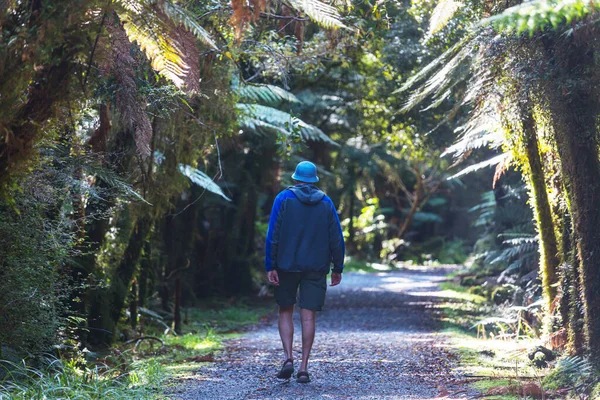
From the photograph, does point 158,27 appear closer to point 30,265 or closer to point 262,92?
point 30,265

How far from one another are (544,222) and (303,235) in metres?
2.81

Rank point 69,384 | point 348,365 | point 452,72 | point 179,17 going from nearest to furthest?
1. point 179,17
2. point 69,384
3. point 452,72
4. point 348,365

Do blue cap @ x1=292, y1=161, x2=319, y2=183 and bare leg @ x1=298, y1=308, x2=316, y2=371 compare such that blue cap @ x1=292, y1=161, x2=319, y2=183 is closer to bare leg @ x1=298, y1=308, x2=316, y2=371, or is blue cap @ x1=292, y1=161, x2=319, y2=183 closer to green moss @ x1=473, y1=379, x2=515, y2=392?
bare leg @ x1=298, y1=308, x2=316, y2=371

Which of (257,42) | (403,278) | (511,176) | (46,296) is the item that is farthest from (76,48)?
(403,278)

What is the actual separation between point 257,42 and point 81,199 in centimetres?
266

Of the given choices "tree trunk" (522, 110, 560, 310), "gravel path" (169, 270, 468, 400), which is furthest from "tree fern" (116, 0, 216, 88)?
"tree trunk" (522, 110, 560, 310)

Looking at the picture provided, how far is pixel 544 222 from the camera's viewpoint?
8.26 meters

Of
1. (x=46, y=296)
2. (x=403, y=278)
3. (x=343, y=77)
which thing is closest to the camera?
(x=46, y=296)

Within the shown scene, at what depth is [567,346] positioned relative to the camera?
705 centimetres

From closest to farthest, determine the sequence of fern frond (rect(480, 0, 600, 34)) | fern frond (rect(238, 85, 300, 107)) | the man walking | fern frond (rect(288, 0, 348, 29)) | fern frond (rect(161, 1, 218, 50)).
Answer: fern frond (rect(480, 0, 600, 34))
fern frond (rect(161, 1, 218, 50))
fern frond (rect(288, 0, 348, 29))
the man walking
fern frond (rect(238, 85, 300, 107))

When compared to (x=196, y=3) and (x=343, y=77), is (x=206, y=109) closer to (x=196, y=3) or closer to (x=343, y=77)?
(x=196, y=3)

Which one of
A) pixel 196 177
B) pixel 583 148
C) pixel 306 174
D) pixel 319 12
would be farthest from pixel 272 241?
pixel 196 177

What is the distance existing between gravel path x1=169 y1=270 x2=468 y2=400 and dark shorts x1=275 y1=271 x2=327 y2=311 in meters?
0.72

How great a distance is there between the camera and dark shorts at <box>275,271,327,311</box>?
7.17 m
